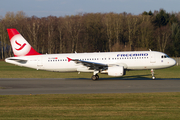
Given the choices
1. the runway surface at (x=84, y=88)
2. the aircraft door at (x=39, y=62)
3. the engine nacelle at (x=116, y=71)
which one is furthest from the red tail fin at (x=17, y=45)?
the engine nacelle at (x=116, y=71)

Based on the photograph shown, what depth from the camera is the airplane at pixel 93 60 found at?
96.4 feet

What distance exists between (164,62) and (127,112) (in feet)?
63.3

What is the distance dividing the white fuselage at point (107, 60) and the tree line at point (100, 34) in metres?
57.2

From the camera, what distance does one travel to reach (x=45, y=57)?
30766 mm

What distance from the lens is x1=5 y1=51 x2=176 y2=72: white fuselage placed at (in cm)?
2944

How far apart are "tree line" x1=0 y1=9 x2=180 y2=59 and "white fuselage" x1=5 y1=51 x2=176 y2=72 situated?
188 feet

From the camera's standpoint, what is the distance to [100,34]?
94.6 m

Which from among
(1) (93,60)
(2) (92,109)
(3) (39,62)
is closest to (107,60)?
(1) (93,60)

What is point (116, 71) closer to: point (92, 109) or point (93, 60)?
point (93, 60)

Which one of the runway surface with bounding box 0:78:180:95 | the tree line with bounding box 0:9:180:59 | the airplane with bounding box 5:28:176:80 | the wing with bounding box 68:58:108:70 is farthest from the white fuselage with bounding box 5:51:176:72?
the tree line with bounding box 0:9:180:59

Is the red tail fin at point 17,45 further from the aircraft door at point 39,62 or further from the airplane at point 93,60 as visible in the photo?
the aircraft door at point 39,62

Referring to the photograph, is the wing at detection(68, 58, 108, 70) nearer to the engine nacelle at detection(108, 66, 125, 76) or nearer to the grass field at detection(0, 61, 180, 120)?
the engine nacelle at detection(108, 66, 125, 76)

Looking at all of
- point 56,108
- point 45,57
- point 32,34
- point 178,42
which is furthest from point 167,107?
point 32,34

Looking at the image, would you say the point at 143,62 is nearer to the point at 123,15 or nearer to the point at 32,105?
the point at 32,105
